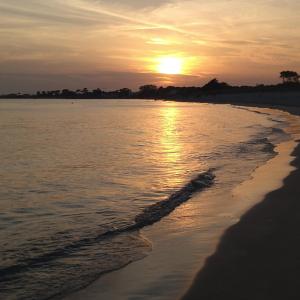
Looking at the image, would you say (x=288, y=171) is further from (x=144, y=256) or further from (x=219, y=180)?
(x=144, y=256)

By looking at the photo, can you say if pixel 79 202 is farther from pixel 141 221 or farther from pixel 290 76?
pixel 290 76

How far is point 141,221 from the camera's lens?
9.49m

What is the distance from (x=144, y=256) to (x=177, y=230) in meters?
1.55

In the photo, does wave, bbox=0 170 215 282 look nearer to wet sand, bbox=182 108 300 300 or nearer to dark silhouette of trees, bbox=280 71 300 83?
wet sand, bbox=182 108 300 300

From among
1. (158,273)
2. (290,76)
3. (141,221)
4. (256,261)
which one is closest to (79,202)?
(141,221)

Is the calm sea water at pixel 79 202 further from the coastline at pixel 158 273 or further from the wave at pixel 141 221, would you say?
the coastline at pixel 158 273

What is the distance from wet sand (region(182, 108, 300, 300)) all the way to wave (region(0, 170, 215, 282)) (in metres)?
1.71

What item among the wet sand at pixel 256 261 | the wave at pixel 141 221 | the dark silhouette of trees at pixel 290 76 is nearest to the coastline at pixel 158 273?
the wet sand at pixel 256 261

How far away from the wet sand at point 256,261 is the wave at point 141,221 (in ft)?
5.61

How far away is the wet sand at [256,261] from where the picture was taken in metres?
5.53

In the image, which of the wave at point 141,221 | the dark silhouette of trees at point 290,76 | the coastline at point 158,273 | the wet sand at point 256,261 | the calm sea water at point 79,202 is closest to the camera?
the wet sand at point 256,261

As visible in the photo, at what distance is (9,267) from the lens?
6875 mm

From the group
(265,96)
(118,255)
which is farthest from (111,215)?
(265,96)

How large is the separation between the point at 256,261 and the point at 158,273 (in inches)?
49.5
